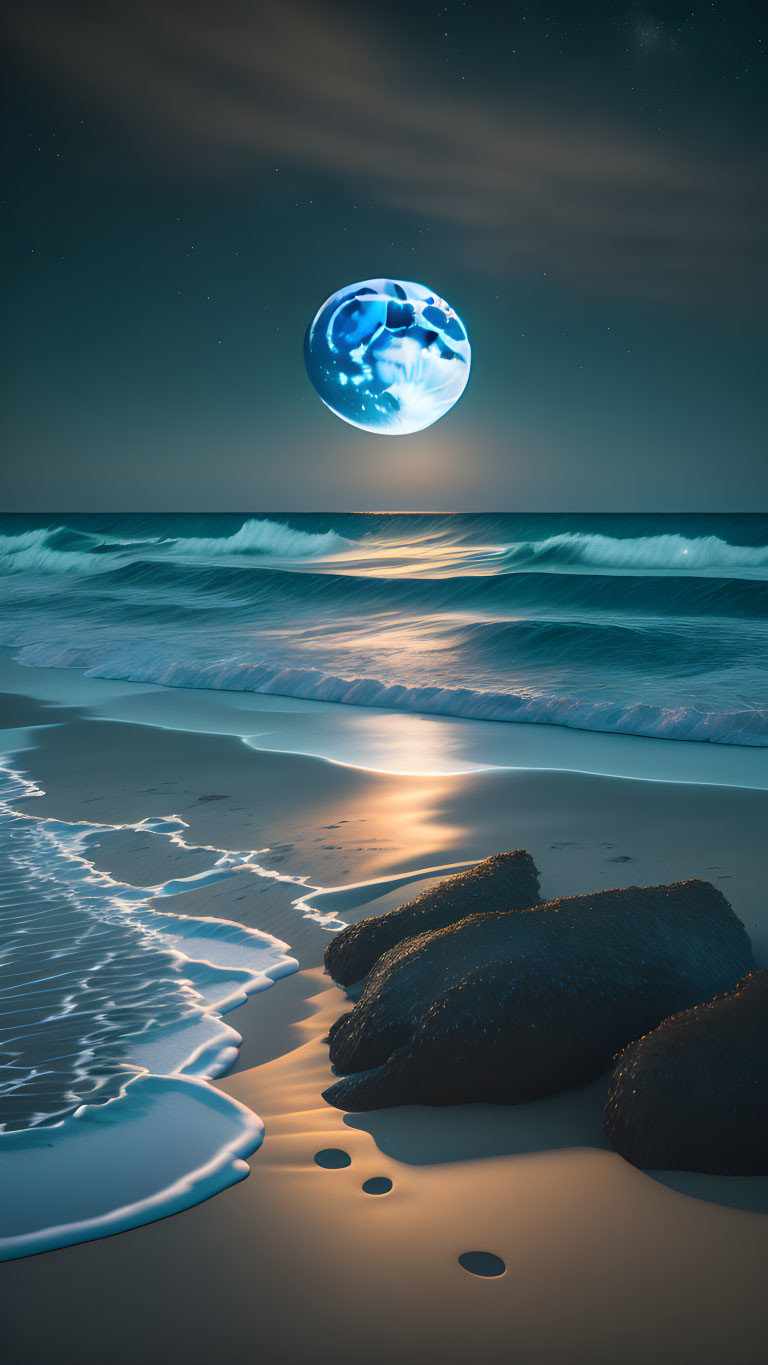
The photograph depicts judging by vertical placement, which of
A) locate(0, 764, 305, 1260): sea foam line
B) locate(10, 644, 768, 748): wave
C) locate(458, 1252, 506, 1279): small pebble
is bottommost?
locate(0, 764, 305, 1260): sea foam line

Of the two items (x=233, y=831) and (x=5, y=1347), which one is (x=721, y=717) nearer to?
(x=233, y=831)

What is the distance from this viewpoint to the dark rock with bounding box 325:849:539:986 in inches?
123

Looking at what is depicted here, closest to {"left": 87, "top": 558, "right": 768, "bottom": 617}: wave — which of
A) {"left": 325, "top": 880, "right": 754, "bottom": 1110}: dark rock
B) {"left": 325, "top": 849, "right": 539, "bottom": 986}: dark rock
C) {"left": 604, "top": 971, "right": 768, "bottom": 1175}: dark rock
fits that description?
{"left": 325, "top": 849, "right": 539, "bottom": 986}: dark rock

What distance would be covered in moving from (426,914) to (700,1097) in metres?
1.32

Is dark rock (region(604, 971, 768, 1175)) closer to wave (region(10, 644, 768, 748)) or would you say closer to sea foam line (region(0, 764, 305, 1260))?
sea foam line (region(0, 764, 305, 1260))

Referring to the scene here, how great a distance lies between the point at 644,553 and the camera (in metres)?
26.2

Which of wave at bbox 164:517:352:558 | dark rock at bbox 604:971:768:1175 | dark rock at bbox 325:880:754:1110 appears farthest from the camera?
wave at bbox 164:517:352:558

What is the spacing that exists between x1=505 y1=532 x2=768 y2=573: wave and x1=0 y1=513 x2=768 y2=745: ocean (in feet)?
0.20

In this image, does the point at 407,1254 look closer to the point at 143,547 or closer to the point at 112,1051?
the point at 112,1051

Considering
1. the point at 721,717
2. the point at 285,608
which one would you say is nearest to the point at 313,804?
the point at 721,717

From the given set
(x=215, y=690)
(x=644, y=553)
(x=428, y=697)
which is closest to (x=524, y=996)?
(x=428, y=697)

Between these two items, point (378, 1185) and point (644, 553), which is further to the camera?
point (644, 553)

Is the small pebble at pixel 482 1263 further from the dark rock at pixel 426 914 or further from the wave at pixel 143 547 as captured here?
the wave at pixel 143 547

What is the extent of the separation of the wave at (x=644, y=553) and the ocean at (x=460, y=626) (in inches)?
2.4
